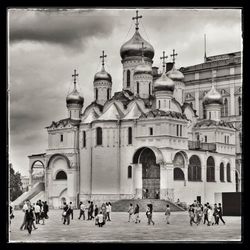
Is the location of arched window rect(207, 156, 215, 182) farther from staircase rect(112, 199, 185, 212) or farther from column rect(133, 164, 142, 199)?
staircase rect(112, 199, 185, 212)

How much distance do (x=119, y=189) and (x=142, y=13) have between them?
12275 millimetres

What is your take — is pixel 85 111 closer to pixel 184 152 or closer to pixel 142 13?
pixel 184 152

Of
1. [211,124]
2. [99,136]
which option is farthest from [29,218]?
[211,124]

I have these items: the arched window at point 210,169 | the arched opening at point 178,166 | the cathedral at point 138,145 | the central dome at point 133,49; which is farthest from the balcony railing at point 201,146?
the central dome at point 133,49

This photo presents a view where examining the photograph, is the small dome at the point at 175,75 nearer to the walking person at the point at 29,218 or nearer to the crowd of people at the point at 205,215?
the crowd of people at the point at 205,215

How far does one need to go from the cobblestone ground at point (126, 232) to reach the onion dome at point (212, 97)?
45.6 ft

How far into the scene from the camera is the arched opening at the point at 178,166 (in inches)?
1205

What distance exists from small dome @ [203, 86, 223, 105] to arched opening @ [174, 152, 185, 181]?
4.90 meters

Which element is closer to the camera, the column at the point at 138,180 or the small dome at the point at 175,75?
the column at the point at 138,180

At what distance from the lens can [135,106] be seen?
33156 mm

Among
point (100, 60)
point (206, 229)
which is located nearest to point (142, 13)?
point (100, 60)

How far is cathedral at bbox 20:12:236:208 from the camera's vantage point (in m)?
30.4

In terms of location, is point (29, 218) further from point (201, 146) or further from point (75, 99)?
point (201, 146)


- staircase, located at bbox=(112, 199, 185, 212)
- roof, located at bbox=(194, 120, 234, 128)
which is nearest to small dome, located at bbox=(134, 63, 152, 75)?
roof, located at bbox=(194, 120, 234, 128)
